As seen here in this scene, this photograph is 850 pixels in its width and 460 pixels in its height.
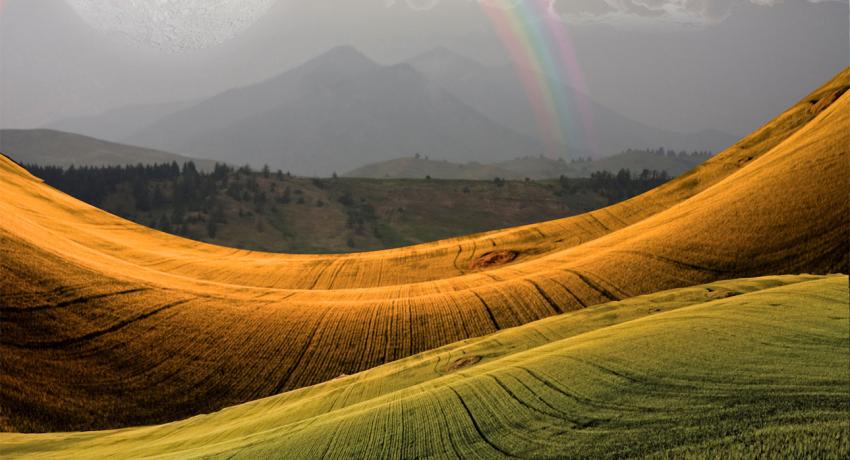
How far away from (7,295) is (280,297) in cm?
901

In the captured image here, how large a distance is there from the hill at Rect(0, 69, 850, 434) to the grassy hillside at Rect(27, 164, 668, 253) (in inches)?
4443

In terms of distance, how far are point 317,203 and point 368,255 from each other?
12318 centimetres

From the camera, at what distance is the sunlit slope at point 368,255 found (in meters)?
24.7

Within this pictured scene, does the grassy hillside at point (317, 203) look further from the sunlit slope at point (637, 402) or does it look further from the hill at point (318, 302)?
the sunlit slope at point (637, 402)

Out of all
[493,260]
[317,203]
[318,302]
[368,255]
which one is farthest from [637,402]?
[317,203]

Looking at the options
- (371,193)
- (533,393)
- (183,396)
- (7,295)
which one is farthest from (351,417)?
(371,193)

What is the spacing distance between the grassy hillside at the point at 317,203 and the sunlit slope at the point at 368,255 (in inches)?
3878

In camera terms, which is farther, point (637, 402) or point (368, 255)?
point (368, 255)

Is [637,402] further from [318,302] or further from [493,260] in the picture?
[493,260]

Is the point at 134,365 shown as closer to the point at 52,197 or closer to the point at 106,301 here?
the point at 106,301

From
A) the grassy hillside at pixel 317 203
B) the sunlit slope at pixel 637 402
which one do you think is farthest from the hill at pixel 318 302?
the grassy hillside at pixel 317 203

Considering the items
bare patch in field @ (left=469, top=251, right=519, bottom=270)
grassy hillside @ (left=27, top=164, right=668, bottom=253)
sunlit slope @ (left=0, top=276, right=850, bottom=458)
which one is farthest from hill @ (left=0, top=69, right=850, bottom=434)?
grassy hillside @ (left=27, top=164, right=668, bottom=253)

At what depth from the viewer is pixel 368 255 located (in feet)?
114

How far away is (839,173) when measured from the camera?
12609 millimetres
